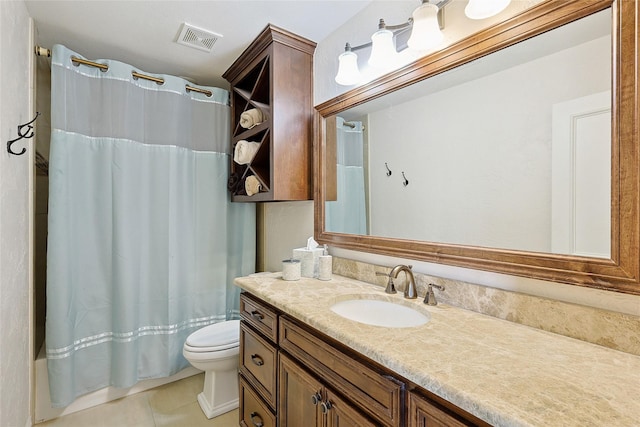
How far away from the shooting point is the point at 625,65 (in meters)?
0.83

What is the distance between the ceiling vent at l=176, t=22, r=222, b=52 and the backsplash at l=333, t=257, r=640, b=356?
1789 mm

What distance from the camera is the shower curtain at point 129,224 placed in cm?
188

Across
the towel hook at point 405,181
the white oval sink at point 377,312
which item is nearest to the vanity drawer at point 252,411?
the white oval sink at point 377,312

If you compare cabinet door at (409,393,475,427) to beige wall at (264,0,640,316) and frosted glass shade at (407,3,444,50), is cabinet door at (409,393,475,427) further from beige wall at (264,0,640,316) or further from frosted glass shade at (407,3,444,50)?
frosted glass shade at (407,3,444,50)

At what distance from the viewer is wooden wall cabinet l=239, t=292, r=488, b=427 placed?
80cm

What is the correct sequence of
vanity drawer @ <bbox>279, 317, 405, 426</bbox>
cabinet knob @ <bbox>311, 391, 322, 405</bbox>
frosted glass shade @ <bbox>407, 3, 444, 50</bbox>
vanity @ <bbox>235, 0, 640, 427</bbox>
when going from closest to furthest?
1. vanity @ <bbox>235, 0, 640, 427</bbox>
2. vanity drawer @ <bbox>279, 317, 405, 426</bbox>
3. cabinet knob @ <bbox>311, 391, 322, 405</bbox>
4. frosted glass shade @ <bbox>407, 3, 444, 50</bbox>

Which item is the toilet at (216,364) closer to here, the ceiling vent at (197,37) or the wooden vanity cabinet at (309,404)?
the wooden vanity cabinet at (309,404)

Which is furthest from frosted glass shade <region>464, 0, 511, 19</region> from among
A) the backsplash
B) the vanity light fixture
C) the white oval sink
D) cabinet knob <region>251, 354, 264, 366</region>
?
cabinet knob <region>251, 354, 264, 366</region>

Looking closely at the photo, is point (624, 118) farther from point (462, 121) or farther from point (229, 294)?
point (229, 294)

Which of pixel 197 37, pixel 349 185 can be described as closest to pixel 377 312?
pixel 349 185

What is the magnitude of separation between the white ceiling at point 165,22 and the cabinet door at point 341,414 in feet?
5.82

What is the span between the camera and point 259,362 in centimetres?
148

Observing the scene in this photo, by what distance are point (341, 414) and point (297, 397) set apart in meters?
0.27

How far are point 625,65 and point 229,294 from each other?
2529mm
